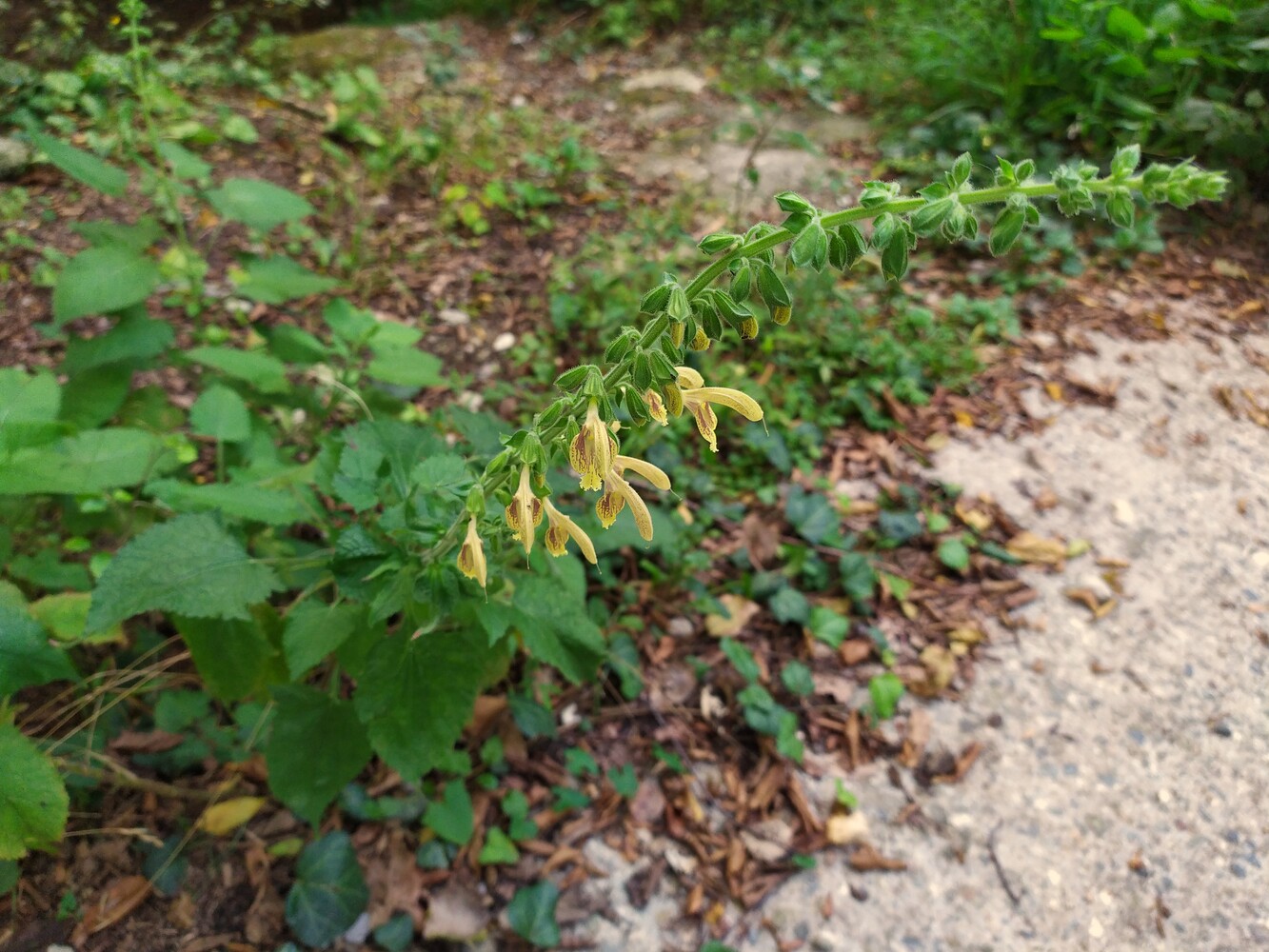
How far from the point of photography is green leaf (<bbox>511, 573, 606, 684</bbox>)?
1.68 meters

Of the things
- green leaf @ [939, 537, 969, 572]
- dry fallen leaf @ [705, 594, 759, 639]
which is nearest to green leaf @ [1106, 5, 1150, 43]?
green leaf @ [939, 537, 969, 572]

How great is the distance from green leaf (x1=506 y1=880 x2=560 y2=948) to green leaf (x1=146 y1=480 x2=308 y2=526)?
110 cm

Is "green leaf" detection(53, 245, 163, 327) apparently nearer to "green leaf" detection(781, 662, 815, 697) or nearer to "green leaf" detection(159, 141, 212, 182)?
"green leaf" detection(159, 141, 212, 182)

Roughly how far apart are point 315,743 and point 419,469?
73 cm

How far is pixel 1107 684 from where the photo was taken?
250cm

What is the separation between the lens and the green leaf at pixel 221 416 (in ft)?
7.19

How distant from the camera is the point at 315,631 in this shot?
5.35 feet

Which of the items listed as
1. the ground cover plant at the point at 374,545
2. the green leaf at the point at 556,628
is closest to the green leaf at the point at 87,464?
the ground cover plant at the point at 374,545

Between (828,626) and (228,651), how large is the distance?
69.5 inches

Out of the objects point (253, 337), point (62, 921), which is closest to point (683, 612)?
point (62, 921)

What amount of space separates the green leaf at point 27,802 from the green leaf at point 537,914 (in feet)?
3.30

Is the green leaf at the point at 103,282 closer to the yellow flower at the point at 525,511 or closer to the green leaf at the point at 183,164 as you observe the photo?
the green leaf at the point at 183,164

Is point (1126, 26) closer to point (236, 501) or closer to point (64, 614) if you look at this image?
point (236, 501)

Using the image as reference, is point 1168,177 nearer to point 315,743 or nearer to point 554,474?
point 554,474
